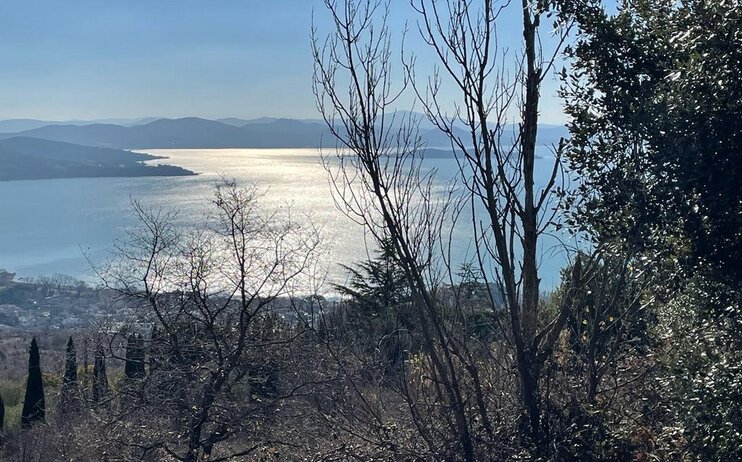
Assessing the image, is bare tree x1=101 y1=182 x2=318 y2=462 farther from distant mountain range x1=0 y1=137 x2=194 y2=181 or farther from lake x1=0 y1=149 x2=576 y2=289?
distant mountain range x1=0 y1=137 x2=194 y2=181

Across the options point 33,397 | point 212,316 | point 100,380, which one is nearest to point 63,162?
point 33,397

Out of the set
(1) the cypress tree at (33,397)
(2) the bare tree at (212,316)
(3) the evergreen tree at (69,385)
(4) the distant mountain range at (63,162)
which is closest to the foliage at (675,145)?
(2) the bare tree at (212,316)

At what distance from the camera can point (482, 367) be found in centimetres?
430

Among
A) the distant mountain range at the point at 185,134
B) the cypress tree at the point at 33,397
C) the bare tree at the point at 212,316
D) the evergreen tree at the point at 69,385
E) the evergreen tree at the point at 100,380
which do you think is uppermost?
the distant mountain range at the point at 185,134

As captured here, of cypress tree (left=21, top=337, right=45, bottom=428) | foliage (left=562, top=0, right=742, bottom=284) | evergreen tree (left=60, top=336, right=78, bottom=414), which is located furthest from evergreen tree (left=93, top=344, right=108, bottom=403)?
foliage (left=562, top=0, right=742, bottom=284)

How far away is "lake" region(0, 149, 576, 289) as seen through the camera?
30.5m

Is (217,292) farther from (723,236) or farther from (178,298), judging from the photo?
(723,236)

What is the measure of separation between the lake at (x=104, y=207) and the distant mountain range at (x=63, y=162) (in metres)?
1.02

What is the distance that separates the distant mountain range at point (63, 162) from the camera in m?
65.9

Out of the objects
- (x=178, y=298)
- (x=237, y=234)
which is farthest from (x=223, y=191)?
(x=178, y=298)

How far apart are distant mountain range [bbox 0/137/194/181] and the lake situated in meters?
1.02

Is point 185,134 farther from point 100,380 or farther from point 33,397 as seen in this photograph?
point 100,380

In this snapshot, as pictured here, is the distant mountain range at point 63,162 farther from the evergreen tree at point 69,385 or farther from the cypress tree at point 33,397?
the evergreen tree at point 69,385

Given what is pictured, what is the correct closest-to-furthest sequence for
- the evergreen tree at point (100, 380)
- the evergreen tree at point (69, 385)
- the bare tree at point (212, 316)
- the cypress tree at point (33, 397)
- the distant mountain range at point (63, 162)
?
the bare tree at point (212, 316) → the evergreen tree at point (100, 380) → the evergreen tree at point (69, 385) → the cypress tree at point (33, 397) → the distant mountain range at point (63, 162)
